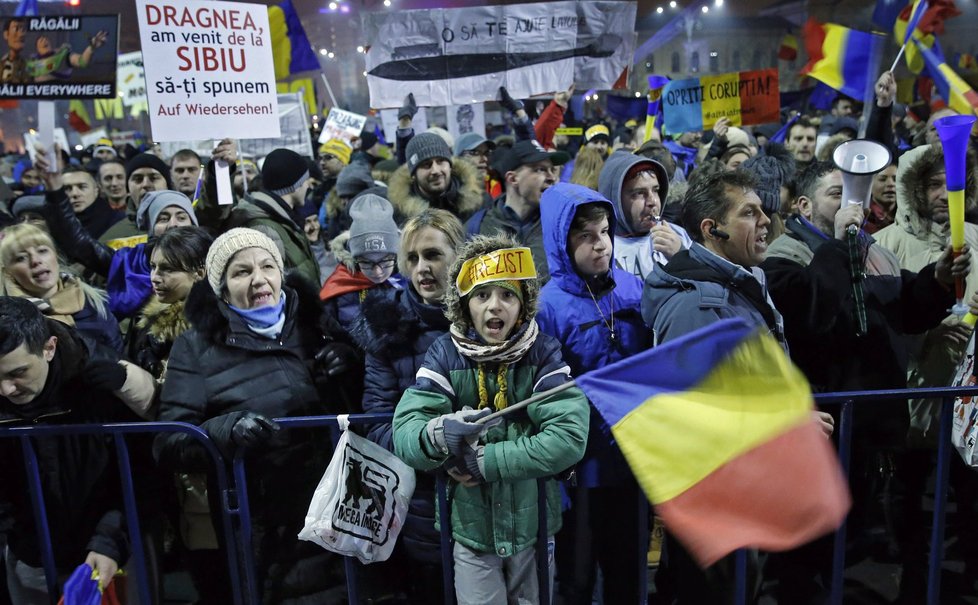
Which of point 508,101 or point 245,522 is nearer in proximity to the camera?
point 245,522

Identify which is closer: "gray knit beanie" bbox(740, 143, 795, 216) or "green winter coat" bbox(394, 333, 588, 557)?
"green winter coat" bbox(394, 333, 588, 557)

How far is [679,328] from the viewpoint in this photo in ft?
9.46

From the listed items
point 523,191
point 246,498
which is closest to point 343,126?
point 523,191

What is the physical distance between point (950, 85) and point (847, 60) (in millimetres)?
1083

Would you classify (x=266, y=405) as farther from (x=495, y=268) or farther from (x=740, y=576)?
(x=740, y=576)

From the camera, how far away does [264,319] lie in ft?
10.9

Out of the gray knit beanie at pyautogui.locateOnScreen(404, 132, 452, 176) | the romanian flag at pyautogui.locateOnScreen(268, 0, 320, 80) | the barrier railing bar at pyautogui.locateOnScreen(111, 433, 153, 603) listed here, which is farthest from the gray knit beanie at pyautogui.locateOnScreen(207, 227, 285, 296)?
the romanian flag at pyautogui.locateOnScreen(268, 0, 320, 80)

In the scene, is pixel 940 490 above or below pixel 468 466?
below

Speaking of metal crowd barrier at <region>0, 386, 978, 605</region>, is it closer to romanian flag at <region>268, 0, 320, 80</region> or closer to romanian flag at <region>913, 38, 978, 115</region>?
romanian flag at <region>913, 38, 978, 115</region>

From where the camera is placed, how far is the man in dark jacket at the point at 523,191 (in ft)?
15.6

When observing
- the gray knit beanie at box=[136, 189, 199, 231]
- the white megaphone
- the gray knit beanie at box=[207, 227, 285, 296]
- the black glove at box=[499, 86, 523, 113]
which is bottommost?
the gray knit beanie at box=[207, 227, 285, 296]

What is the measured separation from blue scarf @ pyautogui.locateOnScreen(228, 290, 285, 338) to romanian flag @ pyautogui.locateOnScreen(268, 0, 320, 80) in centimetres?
547

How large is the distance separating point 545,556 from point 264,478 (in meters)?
1.29

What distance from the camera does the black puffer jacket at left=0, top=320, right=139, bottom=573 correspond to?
317 cm
